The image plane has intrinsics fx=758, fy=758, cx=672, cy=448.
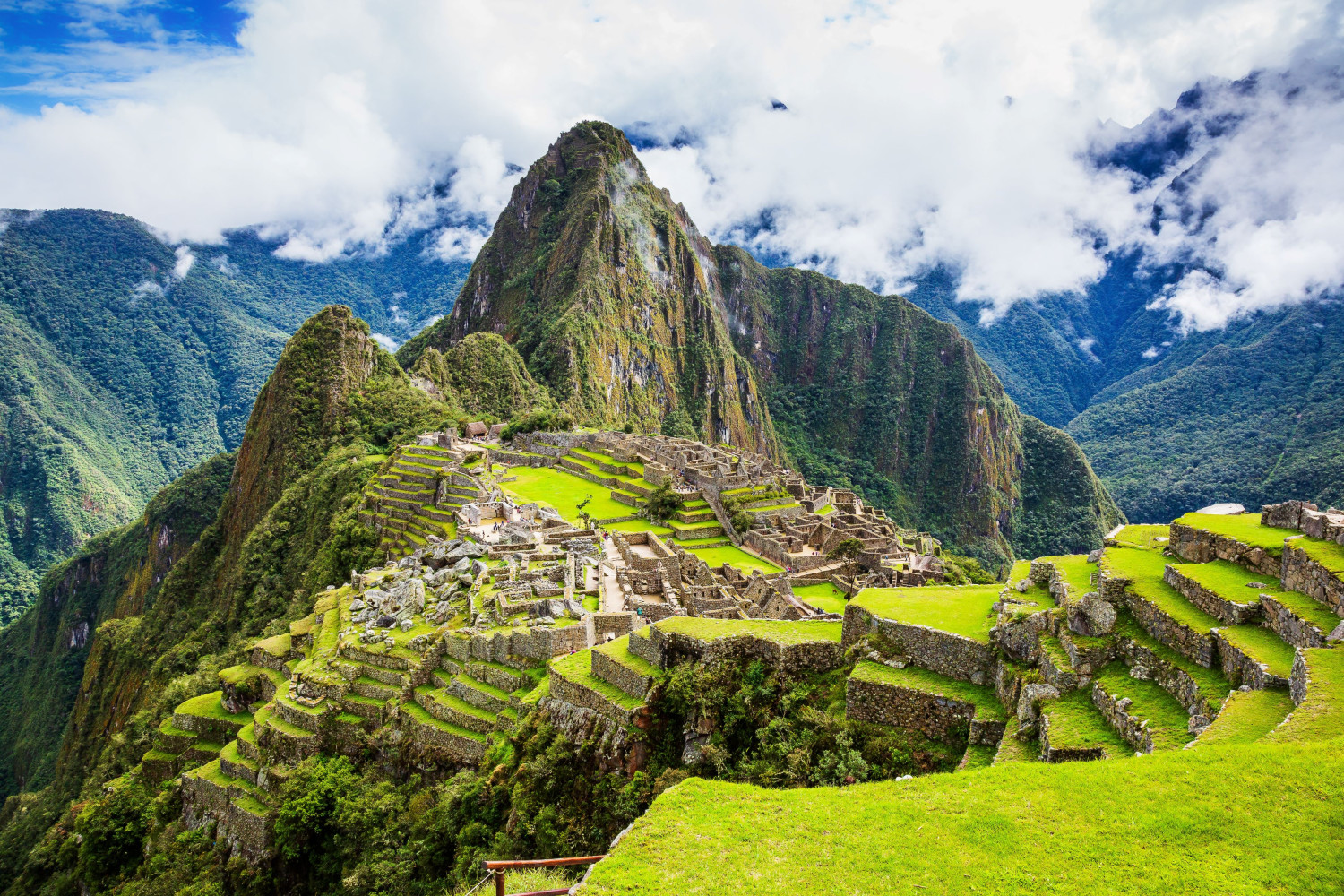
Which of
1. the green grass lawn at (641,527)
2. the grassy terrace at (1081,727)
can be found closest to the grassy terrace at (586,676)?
the grassy terrace at (1081,727)

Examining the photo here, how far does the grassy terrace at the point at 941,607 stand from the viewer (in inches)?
458

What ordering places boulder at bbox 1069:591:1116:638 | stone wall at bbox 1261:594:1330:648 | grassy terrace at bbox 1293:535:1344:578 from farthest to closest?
boulder at bbox 1069:591:1116:638 → grassy terrace at bbox 1293:535:1344:578 → stone wall at bbox 1261:594:1330:648

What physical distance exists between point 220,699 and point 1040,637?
2577 centimetres

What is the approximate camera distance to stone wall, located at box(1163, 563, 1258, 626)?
353 inches

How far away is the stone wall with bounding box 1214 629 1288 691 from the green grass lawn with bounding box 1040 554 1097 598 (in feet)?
7.92

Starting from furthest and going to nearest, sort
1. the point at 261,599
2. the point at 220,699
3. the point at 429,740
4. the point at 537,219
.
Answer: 1. the point at 537,219
2. the point at 261,599
3. the point at 220,699
4. the point at 429,740

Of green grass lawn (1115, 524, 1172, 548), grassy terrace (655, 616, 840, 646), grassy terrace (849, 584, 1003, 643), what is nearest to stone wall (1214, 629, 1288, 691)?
grassy terrace (849, 584, 1003, 643)

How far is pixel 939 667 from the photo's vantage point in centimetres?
1122

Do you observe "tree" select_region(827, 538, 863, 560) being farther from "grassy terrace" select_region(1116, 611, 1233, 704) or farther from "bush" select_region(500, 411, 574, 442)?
"bush" select_region(500, 411, 574, 442)

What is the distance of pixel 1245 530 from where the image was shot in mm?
11320

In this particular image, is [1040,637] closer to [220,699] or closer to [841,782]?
[841,782]

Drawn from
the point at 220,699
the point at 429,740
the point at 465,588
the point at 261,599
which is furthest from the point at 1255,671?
the point at 261,599

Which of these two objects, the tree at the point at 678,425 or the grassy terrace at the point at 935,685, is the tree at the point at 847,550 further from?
the tree at the point at 678,425

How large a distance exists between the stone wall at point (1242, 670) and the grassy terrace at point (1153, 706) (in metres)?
0.65
